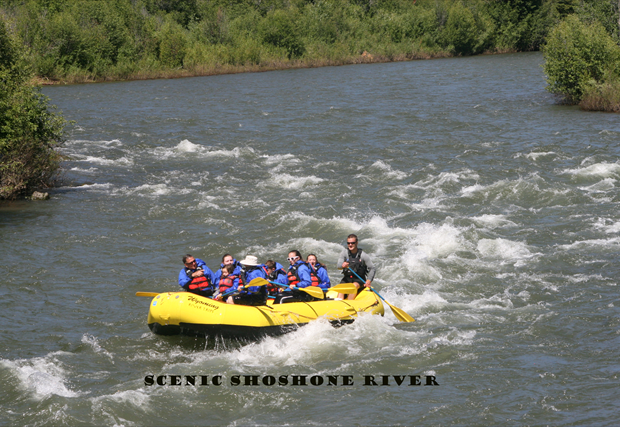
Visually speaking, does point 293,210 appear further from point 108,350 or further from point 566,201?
point 108,350

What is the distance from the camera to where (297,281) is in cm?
1201

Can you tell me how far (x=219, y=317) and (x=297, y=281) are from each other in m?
1.74

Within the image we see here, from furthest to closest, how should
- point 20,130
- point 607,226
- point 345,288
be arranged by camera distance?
1. point 20,130
2. point 607,226
3. point 345,288

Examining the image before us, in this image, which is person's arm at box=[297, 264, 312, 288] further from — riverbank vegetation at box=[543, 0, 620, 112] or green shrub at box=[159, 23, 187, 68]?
green shrub at box=[159, 23, 187, 68]

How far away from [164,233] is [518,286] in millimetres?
8390

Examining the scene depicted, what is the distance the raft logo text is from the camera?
9.96 meters

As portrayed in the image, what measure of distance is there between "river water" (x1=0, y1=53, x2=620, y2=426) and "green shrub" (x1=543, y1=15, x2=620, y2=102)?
55.5 inches

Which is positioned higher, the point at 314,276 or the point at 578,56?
the point at 578,56

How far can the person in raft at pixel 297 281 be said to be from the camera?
1171cm

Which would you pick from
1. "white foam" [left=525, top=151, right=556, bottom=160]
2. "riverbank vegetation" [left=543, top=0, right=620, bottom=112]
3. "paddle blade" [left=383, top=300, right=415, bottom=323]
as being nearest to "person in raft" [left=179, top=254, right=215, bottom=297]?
"paddle blade" [left=383, top=300, right=415, bottom=323]

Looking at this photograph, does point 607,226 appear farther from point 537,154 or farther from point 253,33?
point 253,33

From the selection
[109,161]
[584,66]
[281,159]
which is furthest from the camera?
[584,66]

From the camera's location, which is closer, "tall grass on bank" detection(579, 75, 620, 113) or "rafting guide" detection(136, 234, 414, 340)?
"rafting guide" detection(136, 234, 414, 340)

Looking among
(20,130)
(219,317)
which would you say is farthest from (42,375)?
(20,130)
